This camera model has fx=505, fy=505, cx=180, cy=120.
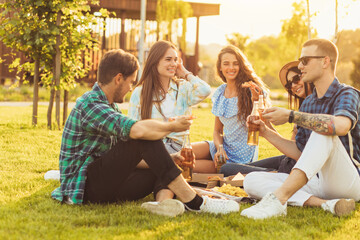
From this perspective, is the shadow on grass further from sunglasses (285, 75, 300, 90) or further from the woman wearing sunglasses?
sunglasses (285, 75, 300, 90)

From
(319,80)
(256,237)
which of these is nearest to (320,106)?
(319,80)

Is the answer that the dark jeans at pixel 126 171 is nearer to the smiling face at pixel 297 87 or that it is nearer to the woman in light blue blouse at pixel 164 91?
the woman in light blue blouse at pixel 164 91

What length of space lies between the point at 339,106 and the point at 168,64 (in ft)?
6.29

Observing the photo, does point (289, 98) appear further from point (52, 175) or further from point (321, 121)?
point (52, 175)

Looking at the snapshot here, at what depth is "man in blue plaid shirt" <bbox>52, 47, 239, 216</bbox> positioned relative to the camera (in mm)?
3639

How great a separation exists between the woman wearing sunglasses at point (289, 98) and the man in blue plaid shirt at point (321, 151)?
56cm

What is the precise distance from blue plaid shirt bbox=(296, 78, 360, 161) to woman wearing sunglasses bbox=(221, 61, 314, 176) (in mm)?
478

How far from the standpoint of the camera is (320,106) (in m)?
4.25

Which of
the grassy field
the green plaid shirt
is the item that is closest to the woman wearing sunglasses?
the grassy field

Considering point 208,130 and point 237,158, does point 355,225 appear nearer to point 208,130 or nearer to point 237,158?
point 237,158

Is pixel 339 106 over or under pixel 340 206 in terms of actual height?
over

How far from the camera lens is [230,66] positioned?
5512mm

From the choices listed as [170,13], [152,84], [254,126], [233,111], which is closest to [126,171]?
[254,126]

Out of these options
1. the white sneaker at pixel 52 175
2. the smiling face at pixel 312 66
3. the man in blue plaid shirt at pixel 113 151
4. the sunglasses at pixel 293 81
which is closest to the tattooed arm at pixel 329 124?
the smiling face at pixel 312 66
